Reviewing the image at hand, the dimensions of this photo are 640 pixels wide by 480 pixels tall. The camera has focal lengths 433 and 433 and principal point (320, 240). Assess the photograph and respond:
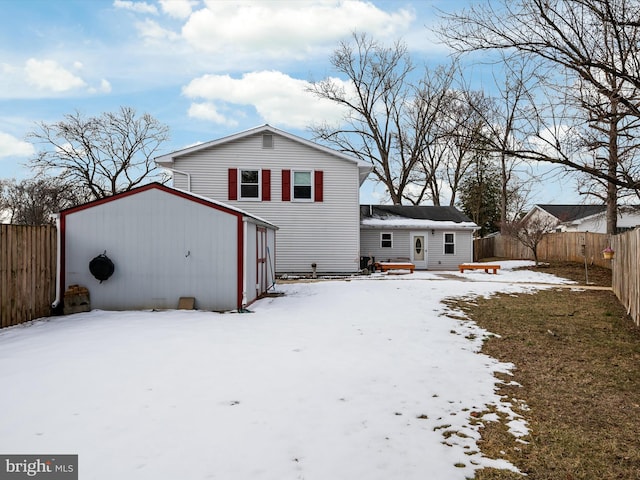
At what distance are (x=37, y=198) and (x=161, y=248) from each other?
32189 mm

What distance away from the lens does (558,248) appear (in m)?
25.8

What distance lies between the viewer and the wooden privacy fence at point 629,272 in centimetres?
858

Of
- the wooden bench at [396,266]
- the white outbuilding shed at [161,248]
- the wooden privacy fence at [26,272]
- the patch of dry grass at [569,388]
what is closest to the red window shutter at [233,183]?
the wooden bench at [396,266]

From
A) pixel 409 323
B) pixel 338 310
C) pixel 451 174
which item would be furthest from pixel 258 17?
pixel 451 174

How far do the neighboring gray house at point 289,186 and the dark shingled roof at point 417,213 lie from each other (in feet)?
18.4

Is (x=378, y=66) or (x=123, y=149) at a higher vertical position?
(x=378, y=66)

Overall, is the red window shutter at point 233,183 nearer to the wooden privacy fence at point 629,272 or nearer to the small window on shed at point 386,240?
the small window on shed at point 386,240

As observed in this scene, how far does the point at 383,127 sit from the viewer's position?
34.3m

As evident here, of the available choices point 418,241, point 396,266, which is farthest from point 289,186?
point 418,241

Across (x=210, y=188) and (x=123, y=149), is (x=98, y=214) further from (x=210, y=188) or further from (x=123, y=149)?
(x=123, y=149)

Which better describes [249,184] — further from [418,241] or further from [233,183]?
[418,241]

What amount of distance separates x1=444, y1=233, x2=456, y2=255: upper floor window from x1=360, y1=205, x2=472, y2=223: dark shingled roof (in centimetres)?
120

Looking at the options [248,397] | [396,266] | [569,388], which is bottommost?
[569,388]

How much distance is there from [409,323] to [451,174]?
31.3 meters
